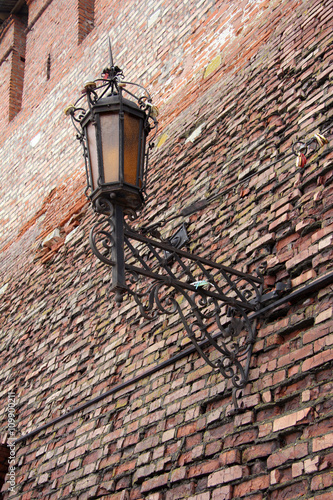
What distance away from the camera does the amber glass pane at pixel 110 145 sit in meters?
2.97

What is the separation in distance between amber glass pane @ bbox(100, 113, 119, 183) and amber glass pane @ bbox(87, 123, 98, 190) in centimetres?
5

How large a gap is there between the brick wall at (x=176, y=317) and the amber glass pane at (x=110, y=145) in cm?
90

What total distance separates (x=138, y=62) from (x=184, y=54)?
3.10 ft

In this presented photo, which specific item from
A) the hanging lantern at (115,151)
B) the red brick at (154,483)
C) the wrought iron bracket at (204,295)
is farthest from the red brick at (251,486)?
the hanging lantern at (115,151)

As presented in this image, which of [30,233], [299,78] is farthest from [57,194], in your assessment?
[299,78]

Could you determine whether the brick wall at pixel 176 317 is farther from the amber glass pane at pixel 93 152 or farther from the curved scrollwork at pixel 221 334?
the amber glass pane at pixel 93 152

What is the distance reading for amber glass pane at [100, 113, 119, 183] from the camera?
2.97m

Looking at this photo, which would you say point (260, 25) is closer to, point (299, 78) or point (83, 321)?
point (299, 78)

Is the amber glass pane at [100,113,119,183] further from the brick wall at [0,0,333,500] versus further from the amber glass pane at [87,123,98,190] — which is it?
the brick wall at [0,0,333,500]

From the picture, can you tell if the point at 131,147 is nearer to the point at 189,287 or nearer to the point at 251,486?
the point at 189,287

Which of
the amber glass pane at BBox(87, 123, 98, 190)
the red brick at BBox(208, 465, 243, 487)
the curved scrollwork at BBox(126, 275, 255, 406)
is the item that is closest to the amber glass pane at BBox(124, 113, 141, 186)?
the amber glass pane at BBox(87, 123, 98, 190)

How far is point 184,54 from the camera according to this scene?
6.23 m

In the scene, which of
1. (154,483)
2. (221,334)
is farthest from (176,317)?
(154,483)

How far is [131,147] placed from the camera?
305 cm
